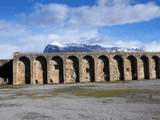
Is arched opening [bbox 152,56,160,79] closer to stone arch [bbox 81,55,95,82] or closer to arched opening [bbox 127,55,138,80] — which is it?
arched opening [bbox 127,55,138,80]

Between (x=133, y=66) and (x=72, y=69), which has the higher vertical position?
(x=133, y=66)

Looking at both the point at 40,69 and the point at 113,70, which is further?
the point at 113,70

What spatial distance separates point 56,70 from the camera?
6581cm

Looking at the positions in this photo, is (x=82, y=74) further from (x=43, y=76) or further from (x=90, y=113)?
(x=90, y=113)

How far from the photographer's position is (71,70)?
217ft

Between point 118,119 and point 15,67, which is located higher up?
point 15,67

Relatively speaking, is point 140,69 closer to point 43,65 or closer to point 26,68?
point 43,65

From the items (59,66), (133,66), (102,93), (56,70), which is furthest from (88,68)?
(102,93)

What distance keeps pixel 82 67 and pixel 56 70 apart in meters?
4.61

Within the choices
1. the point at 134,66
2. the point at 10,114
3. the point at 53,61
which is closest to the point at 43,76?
the point at 53,61

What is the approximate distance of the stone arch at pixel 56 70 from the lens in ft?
214

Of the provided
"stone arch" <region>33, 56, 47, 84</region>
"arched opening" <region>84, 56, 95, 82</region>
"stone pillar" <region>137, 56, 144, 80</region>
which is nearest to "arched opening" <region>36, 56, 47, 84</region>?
"stone arch" <region>33, 56, 47, 84</region>

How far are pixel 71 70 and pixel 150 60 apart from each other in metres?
14.6

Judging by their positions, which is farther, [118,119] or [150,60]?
[150,60]
